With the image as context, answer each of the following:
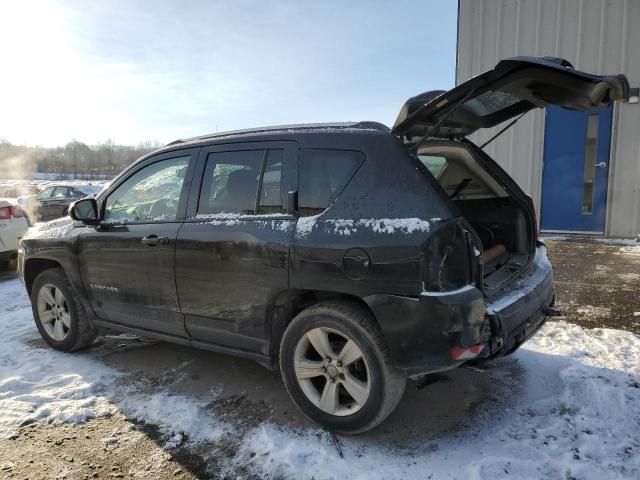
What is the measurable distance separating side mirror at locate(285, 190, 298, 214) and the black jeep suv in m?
0.01

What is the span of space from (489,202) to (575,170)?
675 centimetres

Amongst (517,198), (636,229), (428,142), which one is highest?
(428,142)

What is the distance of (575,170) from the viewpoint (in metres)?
9.53

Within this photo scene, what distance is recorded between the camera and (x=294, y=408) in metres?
3.24

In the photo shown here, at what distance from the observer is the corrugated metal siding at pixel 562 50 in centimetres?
903

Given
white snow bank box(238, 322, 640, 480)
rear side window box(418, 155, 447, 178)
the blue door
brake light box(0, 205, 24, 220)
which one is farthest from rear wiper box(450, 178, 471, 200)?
brake light box(0, 205, 24, 220)

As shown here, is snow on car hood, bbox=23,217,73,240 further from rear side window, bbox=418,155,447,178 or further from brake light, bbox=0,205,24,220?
brake light, bbox=0,205,24,220

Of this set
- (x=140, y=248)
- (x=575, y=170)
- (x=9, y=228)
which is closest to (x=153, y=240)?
(x=140, y=248)

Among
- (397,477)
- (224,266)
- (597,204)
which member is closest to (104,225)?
(224,266)

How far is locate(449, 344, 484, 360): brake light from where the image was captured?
2.49m

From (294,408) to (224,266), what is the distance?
40.8 inches

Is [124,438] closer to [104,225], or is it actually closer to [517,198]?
[104,225]

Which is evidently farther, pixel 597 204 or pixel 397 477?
pixel 597 204

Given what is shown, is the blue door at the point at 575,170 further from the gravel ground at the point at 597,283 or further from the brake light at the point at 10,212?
the brake light at the point at 10,212
